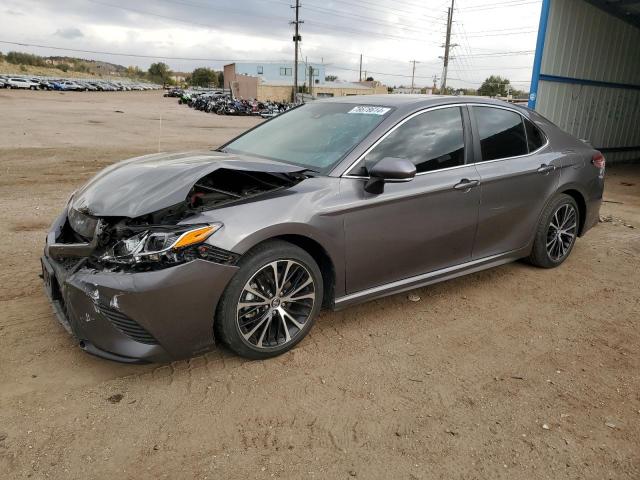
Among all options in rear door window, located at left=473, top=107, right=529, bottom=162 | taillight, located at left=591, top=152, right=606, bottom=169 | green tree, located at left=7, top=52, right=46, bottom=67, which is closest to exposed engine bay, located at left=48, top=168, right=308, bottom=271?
rear door window, located at left=473, top=107, right=529, bottom=162

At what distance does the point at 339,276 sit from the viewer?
3.31 metres

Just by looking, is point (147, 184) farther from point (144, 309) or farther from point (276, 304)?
point (276, 304)

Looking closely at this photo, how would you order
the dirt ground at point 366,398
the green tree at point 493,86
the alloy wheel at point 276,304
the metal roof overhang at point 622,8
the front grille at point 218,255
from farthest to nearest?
1. the green tree at point 493,86
2. the metal roof overhang at point 622,8
3. the alloy wheel at point 276,304
4. the front grille at point 218,255
5. the dirt ground at point 366,398

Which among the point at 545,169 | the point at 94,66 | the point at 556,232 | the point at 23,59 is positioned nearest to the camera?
the point at 545,169

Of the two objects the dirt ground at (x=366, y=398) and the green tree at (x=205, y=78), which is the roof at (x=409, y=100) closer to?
the dirt ground at (x=366, y=398)

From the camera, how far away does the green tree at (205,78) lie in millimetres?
125438

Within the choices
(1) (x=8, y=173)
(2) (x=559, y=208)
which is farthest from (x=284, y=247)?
(1) (x=8, y=173)

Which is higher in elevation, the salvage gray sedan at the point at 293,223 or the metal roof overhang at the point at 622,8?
the metal roof overhang at the point at 622,8

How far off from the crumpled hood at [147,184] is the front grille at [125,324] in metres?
0.54

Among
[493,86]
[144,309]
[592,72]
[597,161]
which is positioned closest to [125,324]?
[144,309]

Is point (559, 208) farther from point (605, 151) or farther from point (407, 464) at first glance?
point (605, 151)

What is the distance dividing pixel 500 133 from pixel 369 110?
1256 millimetres

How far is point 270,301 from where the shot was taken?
305cm

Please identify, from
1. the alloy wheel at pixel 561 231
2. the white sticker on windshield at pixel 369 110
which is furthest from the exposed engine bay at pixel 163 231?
the alloy wheel at pixel 561 231
